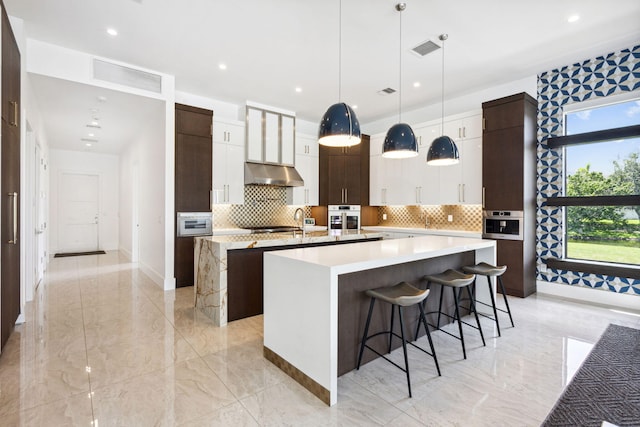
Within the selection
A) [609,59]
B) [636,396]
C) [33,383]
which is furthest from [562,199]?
[33,383]

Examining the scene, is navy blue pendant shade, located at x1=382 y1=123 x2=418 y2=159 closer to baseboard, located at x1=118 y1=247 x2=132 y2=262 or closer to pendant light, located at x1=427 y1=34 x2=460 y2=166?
pendant light, located at x1=427 y1=34 x2=460 y2=166

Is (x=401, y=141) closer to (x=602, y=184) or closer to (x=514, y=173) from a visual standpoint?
(x=514, y=173)

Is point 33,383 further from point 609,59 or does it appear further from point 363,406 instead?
point 609,59

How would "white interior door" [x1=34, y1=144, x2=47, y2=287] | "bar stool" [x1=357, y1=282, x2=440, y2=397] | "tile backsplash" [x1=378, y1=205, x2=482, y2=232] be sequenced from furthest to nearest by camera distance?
"tile backsplash" [x1=378, y1=205, x2=482, y2=232] → "white interior door" [x1=34, y1=144, x2=47, y2=287] → "bar stool" [x1=357, y1=282, x2=440, y2=397]

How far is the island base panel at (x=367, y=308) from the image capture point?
2291 millimetres

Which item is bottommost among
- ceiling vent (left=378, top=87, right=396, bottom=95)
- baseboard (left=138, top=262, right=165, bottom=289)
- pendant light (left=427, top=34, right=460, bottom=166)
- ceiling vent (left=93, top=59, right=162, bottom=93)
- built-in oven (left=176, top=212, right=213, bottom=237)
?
baseboard (left=138, top=262, right=165, bottom=289)

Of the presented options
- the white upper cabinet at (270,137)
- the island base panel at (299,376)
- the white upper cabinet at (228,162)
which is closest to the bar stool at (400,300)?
the island base panel at (299,376)

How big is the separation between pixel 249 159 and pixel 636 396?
534 cm

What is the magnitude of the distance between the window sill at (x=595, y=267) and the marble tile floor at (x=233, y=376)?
0.49 meters

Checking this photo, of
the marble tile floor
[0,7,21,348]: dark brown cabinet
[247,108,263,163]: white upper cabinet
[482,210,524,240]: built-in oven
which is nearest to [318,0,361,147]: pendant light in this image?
the marble tile floor

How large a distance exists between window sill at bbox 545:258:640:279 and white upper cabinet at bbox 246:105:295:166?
15.1 feet

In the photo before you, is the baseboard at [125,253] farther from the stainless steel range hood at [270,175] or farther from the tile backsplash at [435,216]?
the tile backsplash at [435,216]

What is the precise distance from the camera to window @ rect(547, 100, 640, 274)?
3895mm

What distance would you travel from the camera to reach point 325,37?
359 centimetres
